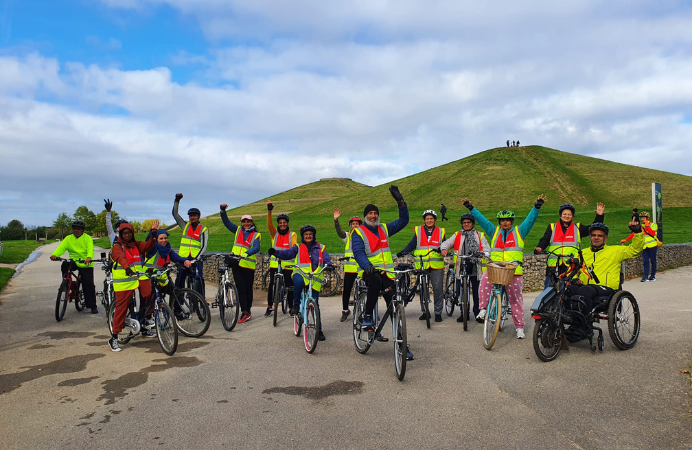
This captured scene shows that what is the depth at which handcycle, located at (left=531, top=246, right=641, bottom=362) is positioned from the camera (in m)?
6.50

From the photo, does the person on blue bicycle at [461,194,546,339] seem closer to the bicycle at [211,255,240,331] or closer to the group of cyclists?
the group of cyclists

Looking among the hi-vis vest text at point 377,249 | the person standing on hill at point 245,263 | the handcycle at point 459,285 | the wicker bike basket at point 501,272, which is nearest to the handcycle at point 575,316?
the wicker bike basket at point 501,272

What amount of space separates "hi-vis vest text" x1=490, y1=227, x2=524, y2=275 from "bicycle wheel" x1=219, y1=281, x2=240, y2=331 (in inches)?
184

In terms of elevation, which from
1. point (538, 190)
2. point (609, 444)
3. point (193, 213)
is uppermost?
point (538, 190)

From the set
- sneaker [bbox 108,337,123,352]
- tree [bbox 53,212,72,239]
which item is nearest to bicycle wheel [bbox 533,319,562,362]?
sneaker [bbox 108,337,123,352]

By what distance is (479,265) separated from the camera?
9445mm

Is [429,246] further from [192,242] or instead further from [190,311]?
[192,242]

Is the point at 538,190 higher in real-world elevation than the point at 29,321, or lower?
higher

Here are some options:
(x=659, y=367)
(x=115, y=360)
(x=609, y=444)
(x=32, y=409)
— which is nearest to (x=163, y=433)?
(x=32, y=409)

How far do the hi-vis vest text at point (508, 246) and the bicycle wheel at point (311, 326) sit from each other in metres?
3.34

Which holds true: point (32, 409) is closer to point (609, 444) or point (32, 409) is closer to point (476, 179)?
point (609, 444)

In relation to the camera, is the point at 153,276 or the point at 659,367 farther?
the point at 153,276

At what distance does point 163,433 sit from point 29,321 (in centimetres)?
767

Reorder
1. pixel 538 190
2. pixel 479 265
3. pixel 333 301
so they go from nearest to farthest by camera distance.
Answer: pixel 479 265, pixel 333 301, pixel 538 190
